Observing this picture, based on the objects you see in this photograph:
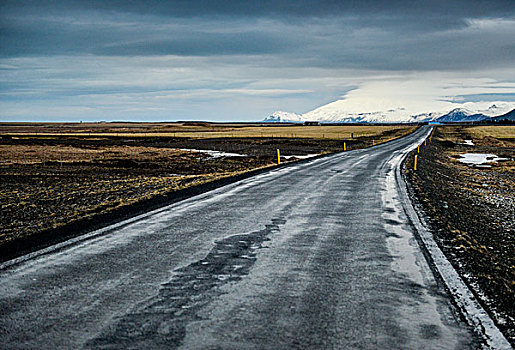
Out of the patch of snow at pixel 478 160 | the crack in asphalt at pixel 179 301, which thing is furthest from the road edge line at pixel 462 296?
the patch of snow at pixel 478 160

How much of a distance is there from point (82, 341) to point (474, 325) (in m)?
3.71

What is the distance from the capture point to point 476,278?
5605 mm

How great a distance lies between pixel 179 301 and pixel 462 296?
325 cm

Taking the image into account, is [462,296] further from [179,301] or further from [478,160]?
[478,160]

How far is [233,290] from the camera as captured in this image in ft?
16.5

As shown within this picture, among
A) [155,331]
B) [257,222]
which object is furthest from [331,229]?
[155,331]

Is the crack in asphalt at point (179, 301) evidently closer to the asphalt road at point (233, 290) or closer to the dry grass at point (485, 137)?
the asphalt road at point (233, 290)

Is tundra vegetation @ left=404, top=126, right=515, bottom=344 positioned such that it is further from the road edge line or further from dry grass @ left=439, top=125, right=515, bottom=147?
dry grass @ left=439, top=125, right=515, bottom=147

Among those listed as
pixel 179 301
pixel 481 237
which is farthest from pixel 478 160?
pixel 179 301

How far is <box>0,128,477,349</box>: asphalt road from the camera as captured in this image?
391 cm

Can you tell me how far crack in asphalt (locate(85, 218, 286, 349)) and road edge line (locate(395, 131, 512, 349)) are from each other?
2591 millimetres

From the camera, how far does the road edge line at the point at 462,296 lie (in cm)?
395

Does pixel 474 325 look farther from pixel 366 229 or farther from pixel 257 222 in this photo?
pixel 257 222

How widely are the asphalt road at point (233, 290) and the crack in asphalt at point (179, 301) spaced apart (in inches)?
0.5
